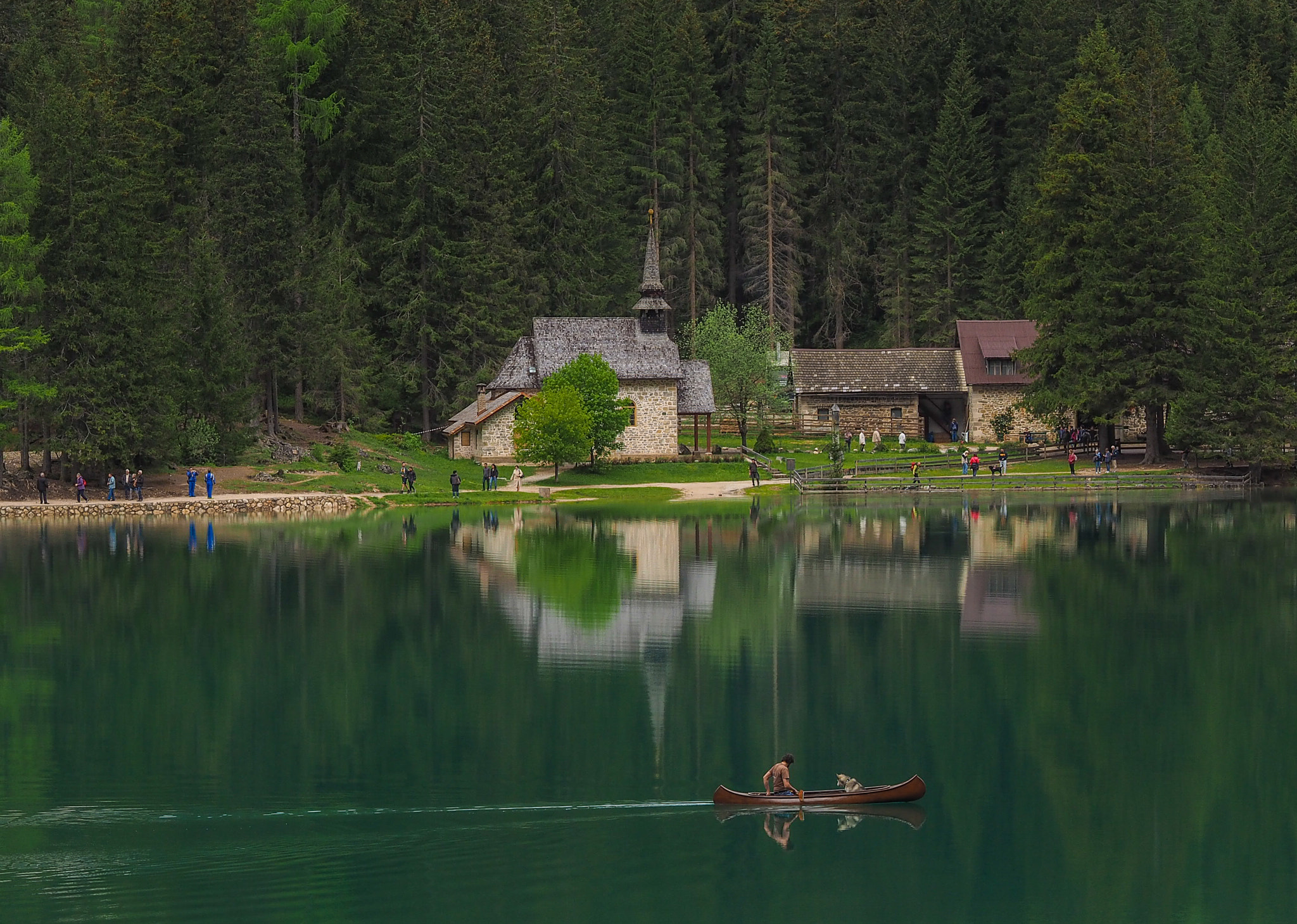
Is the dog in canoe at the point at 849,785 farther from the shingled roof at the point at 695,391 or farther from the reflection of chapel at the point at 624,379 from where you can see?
the shingled roof at the point at 695,391

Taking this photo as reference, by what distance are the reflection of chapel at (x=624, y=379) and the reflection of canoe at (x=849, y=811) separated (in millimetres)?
52785

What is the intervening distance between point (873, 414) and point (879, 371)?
228 cm

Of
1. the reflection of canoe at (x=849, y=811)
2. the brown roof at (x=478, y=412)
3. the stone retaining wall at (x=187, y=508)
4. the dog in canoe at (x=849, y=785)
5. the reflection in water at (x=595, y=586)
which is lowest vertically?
the reflection of canoe at (x=849, y=811)

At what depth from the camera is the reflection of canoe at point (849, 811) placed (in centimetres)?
2128

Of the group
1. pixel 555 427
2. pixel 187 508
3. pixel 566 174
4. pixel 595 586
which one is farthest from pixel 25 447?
pixel 566 174

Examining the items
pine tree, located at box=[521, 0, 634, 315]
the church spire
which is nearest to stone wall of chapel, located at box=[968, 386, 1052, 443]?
the church spire

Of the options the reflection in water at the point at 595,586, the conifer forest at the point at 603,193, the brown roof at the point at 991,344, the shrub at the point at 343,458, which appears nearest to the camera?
the reflection in water at the point at 595,586

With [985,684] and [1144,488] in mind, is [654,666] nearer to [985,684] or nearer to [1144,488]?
[985,684]

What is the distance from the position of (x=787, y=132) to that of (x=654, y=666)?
7326cm

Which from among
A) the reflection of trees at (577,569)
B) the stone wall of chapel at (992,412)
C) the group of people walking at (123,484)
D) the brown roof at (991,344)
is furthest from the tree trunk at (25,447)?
the stone wall of chapel at (992,412)

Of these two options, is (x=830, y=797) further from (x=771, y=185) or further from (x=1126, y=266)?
(x=771, y=185)

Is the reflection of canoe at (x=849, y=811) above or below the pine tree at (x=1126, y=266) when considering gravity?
below

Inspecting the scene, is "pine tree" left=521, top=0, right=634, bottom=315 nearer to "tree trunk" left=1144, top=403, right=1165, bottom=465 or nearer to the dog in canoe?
"tree trunk" left=1144, top=403, right=1165, bottom=465

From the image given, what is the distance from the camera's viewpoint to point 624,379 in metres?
74.5
